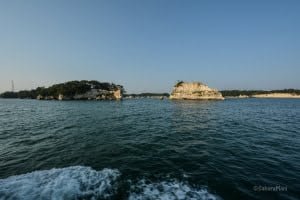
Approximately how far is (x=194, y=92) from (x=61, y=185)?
164 metres

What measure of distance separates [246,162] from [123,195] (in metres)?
7.81

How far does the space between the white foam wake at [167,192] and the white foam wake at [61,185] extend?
1.09 m

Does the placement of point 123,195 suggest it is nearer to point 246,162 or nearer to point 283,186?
point 283,186

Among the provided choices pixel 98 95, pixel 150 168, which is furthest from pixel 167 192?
pixel 98 95

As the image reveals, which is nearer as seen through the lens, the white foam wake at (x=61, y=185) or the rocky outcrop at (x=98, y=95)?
the white foam wake at (x=61, y=185)

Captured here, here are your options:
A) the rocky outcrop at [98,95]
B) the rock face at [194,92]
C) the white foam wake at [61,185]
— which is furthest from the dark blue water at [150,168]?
the rocky outcrop at [98,95]

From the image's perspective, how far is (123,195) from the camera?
7262mm

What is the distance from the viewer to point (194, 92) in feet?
545

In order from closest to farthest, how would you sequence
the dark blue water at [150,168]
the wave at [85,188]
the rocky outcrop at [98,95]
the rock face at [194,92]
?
the wave at [85,188] → the dark blue water at [150,168] → the rock face at [194,92] → the rocky outcrop at [98,95]

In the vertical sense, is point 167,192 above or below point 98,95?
below

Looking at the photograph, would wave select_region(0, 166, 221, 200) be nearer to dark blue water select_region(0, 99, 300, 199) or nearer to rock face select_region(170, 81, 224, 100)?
dark blue water select_region(0, 99, 300, 199)

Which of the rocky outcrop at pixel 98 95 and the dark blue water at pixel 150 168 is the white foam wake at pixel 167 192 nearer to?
the dark blue water at pixel 150 168

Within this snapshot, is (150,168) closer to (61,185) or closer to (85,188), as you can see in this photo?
(85,188)

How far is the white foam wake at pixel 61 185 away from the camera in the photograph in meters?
7.13
